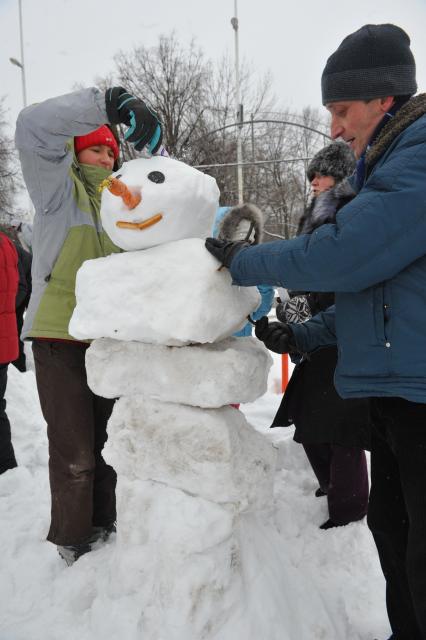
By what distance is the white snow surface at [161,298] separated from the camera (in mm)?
1572

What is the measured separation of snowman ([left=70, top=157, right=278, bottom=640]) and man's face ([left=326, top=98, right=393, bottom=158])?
492mm

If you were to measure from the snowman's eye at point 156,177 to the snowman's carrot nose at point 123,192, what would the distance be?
0.08 metres

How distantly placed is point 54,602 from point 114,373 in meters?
0.95

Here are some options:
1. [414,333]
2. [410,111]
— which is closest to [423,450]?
[414,333]

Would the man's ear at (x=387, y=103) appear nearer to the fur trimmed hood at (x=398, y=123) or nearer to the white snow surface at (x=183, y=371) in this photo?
the fur trimmed hood at (x=398, y=123)

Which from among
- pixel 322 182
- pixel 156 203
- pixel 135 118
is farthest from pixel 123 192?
pixel 322 182

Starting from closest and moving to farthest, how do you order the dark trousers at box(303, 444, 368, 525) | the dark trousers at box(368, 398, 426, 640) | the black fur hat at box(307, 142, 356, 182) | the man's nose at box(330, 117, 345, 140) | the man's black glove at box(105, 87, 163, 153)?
the dark trousers at box(368, 398, 426, 640) → the man's nose at box(330, 117, 345, 140) → the man's black glove at box(105, 87, 163, 153) → the dark trousers at box(303, 444, 368, 525) → the black fur hat at box(307, 142, 356, 182)

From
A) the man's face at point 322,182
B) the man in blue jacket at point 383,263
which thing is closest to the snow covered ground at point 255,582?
the man in blue jacket at point 383,263

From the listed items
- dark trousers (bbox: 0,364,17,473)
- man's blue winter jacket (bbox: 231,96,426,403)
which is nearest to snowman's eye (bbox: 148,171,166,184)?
man's blue winter jacket (bbox: 231,96,426,403)

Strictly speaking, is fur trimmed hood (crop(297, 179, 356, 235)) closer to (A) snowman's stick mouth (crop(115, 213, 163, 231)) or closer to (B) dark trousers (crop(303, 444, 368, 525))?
(A) snowman's stick mouth (crop(115, 213, 163, 231))

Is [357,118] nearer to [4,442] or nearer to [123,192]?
[123,192]

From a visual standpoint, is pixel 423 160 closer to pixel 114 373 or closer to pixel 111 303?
pixel 111 303

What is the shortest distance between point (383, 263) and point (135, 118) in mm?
1029

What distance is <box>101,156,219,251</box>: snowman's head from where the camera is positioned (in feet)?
Answer: 5.37
